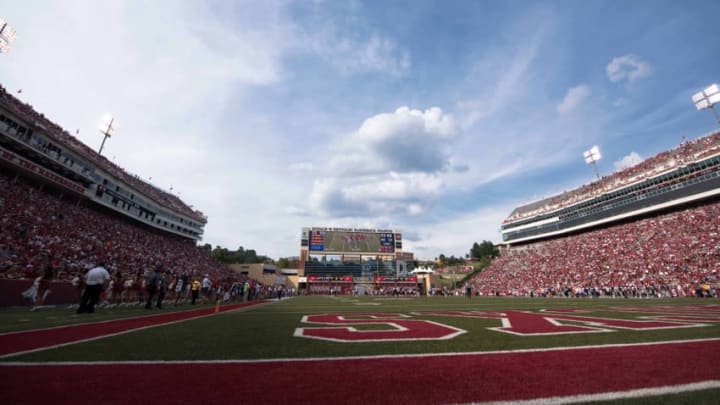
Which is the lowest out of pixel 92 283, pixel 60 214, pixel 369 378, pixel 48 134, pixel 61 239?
pixel 369 378

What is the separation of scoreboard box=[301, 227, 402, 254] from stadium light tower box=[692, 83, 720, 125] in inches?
1882

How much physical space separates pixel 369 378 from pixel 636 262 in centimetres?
4190

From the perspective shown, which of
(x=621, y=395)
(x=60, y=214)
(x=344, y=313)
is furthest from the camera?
(x=60, y=214)

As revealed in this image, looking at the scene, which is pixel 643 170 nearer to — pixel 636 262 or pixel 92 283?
pixel 636 262

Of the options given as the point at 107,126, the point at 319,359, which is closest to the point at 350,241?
the point at 107,126

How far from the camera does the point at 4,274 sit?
12.7 m

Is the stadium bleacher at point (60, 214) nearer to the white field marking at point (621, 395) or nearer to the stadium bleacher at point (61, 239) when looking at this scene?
the stadium bleacher at point (61, 239)

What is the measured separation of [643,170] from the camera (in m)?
42.7

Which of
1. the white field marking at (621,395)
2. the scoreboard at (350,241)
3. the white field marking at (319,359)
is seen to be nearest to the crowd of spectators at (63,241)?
the white field marking at (319,359)

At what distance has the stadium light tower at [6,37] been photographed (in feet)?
95.8

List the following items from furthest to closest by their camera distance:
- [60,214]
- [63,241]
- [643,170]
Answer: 1. [643,170]
2. [60,214]
3. [63,241]

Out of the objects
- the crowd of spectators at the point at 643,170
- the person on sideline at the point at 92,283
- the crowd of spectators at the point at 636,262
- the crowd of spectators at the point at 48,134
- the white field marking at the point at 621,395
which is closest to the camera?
the white field marking at the point at 621,395

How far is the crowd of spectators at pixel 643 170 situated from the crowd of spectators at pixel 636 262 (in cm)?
579

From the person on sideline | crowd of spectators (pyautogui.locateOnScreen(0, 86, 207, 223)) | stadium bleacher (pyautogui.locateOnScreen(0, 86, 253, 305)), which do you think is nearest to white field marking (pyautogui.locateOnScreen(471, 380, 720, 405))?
the person on sideline
